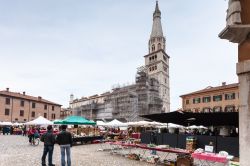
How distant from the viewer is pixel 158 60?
334 ft

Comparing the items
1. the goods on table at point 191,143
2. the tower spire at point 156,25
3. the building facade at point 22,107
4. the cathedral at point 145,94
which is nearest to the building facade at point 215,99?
the cathedral at point 145,94

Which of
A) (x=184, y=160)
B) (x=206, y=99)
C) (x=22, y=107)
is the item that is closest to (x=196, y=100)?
(x=206, y=99)

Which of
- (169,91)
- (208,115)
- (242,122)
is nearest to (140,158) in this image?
(208,115)

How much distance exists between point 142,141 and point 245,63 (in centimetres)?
2222

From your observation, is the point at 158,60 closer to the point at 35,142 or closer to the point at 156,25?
the point at 156,25

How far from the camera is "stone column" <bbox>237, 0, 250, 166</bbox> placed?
5.26 metres

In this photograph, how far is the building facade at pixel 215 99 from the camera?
58.7 metres

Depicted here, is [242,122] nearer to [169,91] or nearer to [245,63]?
[245,63]

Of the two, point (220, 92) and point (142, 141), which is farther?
point (220, 92)

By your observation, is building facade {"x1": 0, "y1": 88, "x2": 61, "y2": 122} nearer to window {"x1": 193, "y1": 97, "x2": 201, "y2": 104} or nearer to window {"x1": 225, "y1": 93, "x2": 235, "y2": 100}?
window {"x1": 193, "y1": 97, "x2": 201, "y2": 104}

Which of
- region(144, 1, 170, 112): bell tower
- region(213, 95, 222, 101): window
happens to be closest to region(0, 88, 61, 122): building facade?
region(144, 1, 170, 112): bell tower

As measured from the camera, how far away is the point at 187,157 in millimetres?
12492

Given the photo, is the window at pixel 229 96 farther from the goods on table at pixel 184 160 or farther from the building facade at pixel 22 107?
the goods on table at pixel 184 160

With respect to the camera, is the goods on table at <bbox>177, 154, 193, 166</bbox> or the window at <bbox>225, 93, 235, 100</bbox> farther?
the window at <bbox>225, 93, 235, 100</bbox>
